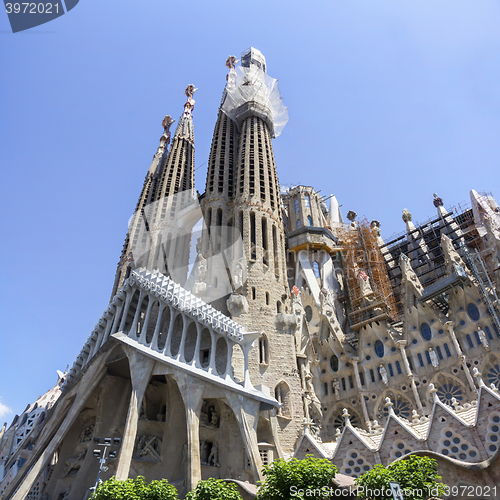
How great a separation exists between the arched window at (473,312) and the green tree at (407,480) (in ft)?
52.2

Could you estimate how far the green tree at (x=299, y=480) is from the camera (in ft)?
40.1

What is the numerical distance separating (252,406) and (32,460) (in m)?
14.3

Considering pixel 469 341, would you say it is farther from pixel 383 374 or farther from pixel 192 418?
pixel 192 418

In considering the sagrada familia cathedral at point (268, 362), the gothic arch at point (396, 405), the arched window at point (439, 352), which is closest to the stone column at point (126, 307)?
the sagrada familia cathedral at point (268, 362)

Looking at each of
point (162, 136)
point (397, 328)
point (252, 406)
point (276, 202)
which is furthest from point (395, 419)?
point (162, 136)

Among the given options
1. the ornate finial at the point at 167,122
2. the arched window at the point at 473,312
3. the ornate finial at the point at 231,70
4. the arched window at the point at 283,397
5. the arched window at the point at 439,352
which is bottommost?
the arched window at the point at 283,397

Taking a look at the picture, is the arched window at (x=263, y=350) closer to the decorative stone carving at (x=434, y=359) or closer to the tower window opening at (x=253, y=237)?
the tower window opening at (x=253, y=237)

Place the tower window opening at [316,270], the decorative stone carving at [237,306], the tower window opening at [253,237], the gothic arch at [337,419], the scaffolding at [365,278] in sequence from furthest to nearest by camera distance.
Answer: the tower window opening at [316,270] → the scaffolding at [365,278] → the tower window opening at [253,237] → the gothic arch at [337,419] → the decorative stone carving at [237,306]

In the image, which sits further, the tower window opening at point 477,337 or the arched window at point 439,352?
the arched window at point 439,352

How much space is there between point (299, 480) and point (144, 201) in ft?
133

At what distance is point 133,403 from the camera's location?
21.3 m

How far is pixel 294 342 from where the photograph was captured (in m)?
26.3

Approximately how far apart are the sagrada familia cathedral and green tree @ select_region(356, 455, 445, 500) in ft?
9.03

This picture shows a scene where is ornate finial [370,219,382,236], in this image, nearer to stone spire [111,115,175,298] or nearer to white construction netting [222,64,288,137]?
white construction netting [222,64,288,137]
